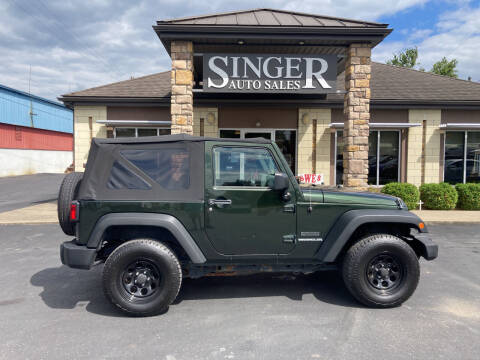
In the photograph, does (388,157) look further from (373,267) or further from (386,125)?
(373,267)

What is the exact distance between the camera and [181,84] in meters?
9.43

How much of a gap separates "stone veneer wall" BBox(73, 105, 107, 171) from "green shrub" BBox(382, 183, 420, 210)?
1038 centimetres

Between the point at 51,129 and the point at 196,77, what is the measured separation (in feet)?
91.1

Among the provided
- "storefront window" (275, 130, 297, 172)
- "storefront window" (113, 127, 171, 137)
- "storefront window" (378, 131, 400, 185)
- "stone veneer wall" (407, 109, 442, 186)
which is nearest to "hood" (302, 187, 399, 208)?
"storefront window" (275, 130, 297, 172)

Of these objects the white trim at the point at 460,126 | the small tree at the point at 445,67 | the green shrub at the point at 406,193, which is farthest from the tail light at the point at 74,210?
the small tree at the point at 445,67

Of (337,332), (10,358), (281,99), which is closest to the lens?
(10,358)

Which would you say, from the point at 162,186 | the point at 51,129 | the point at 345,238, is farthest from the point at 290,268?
the point at 51,129

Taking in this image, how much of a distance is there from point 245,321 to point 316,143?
997 cm

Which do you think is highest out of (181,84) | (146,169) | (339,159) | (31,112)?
(31,112)

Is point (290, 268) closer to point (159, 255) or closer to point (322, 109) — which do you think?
point (159, 255)

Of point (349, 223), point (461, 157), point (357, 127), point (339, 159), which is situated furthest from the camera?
point (461, 157)

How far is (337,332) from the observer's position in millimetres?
3172

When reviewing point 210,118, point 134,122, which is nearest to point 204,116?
point 210,118

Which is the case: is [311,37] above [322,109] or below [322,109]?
above
